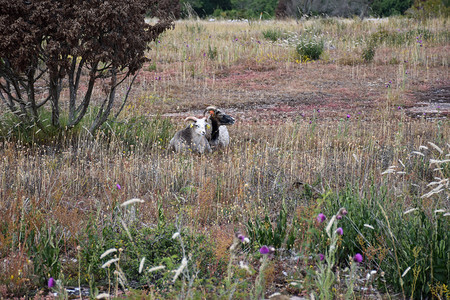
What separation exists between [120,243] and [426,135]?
5928 millimetres

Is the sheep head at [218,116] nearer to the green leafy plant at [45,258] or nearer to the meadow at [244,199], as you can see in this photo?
the meadow at [244,199]

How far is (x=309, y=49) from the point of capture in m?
16.1

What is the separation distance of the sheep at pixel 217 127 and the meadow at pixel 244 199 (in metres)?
0.25

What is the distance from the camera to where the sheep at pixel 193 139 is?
706cm

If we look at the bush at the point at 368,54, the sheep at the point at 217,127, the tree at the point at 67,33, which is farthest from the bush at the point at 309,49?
the tree at the point at 67,33

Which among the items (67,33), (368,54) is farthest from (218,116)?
(368,54)

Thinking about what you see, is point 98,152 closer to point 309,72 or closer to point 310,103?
point 310,103

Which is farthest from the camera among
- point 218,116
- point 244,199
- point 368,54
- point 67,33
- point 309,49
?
point 309,49

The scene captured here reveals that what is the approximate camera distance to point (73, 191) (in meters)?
5.10

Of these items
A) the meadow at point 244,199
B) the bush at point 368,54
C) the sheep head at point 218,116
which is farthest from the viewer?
the bush at point 368,54

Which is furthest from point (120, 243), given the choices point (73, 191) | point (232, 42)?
point (232, 42)

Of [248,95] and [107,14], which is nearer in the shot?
[107,14]

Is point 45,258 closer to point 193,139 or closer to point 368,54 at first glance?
point 193,139

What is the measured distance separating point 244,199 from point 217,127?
3036mm
